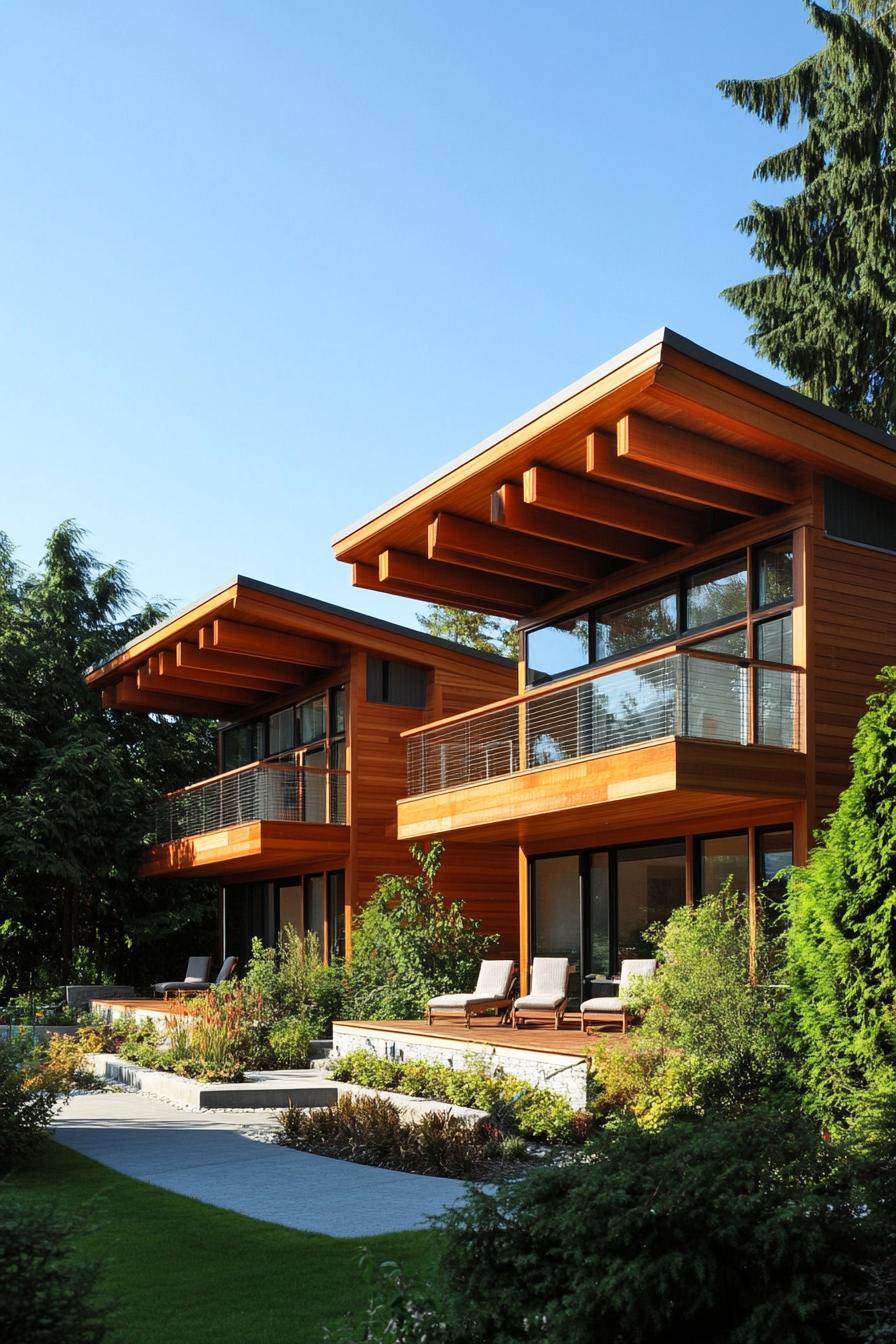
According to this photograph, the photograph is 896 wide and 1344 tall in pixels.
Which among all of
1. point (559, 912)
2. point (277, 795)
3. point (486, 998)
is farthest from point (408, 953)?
point (277, 795)

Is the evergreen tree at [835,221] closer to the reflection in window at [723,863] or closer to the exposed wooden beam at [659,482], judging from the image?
the exposed wooden beam at [659,482]

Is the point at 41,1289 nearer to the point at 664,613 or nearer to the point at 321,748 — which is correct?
the point at 664,613

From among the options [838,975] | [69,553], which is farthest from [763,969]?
[69,553]

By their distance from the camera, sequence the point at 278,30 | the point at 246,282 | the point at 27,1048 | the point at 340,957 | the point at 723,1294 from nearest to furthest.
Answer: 1. the point at 723,1294
2. the point at 27,1048
3. the point at 278,30
4. the point at 246,282
5. the point at 340,957

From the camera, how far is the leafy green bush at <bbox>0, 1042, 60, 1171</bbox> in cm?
1060

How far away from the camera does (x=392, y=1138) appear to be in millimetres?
11273

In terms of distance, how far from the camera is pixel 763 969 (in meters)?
12.2

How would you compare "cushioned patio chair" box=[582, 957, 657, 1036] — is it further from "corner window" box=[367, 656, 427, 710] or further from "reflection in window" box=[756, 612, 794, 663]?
"corner window" box=[367, 656, 427, 710]

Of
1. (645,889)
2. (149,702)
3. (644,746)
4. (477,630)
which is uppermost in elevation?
(477,630)

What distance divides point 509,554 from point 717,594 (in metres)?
2.75

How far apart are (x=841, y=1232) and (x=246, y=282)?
55.0 feet

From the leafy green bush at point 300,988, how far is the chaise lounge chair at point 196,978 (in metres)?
3.14

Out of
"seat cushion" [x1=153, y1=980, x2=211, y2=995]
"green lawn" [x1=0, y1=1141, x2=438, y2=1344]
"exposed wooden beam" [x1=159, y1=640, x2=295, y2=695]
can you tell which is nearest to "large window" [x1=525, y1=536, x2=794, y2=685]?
"exposed wooden beam" [x1=159, y1=640, x2=295, y2=695]

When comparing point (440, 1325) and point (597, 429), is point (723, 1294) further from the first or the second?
point (597, 429)
